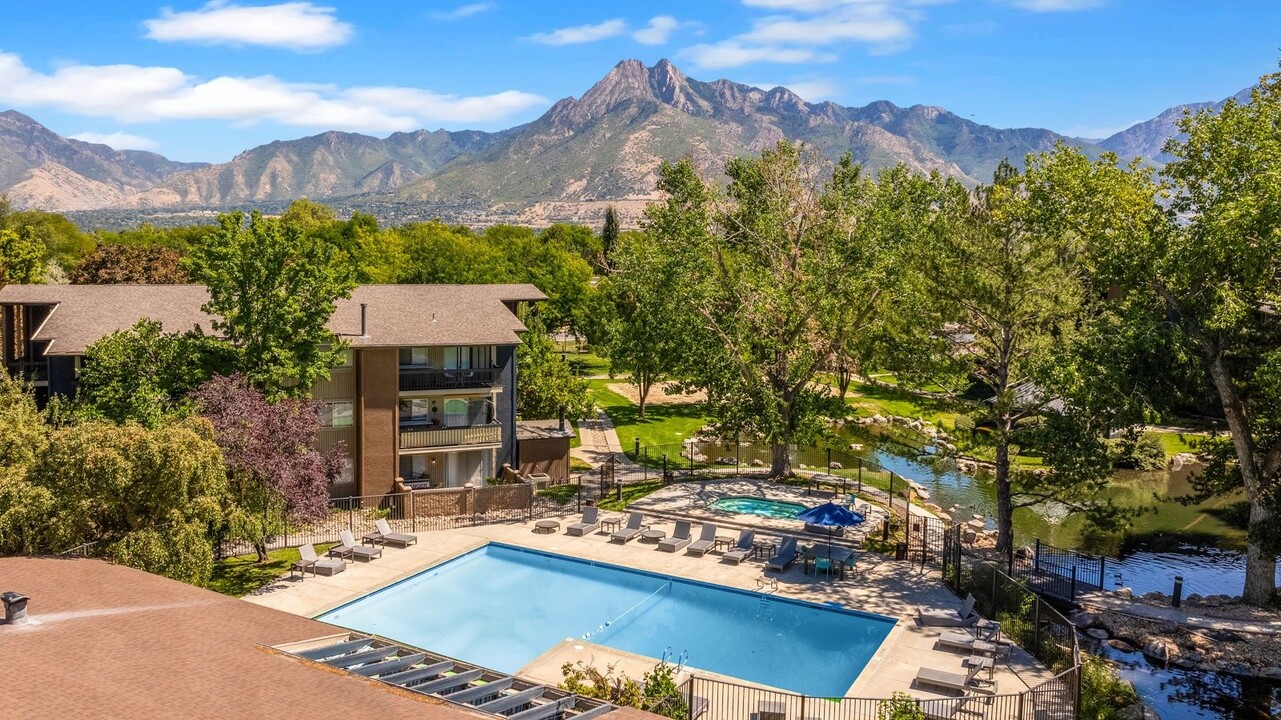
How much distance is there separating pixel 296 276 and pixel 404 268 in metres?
47.7

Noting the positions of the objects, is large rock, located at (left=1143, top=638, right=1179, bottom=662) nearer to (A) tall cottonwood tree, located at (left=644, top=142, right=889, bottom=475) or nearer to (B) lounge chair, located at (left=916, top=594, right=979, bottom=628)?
(B) lounge chair, located at (left=916, top=594, right=979, bottom=628)

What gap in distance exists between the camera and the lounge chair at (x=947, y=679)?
19.3 meters

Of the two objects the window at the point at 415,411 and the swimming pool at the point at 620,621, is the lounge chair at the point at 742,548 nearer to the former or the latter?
the swimming pool at the point at 620,621

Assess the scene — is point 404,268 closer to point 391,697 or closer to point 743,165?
point 743,165

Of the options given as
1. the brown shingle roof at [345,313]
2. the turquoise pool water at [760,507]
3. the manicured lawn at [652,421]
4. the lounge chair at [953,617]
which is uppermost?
the brown shingle roof at [345,313]

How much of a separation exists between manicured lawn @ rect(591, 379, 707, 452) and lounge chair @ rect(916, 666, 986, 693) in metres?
28.2

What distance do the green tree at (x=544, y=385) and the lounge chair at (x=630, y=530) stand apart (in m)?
13.2

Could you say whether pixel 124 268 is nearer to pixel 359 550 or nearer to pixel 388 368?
pixel 388 368

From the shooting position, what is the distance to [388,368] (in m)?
35.9

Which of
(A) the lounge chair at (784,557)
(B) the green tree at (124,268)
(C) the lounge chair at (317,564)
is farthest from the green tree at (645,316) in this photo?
(B) the green tree at (124,268)

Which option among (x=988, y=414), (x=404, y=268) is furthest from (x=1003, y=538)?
(x=404, y=268)

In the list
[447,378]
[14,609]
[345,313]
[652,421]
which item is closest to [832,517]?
[447,378]

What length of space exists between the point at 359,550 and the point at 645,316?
71.1 feet

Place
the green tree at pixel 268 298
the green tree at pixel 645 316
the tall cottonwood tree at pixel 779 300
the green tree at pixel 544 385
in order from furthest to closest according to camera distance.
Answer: the green tree at pixel 544 385, the green tree at pixel 645 316, the tall cottonwood tree at pixel 779 300, the green tree at pixel 268 298
